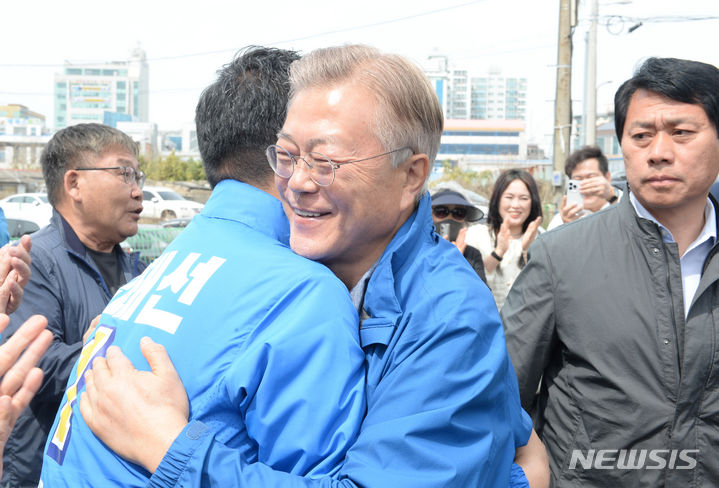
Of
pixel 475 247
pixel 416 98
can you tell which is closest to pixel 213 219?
pixel 416 98

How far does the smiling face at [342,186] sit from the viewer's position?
1.40m

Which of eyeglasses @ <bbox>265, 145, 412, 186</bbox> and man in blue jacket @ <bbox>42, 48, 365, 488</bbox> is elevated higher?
eyeglasses @ <bbox>265, 145, 412, 186</bbox>

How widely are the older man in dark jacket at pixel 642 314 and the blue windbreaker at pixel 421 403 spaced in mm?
1012

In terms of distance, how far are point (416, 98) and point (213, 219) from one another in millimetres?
546

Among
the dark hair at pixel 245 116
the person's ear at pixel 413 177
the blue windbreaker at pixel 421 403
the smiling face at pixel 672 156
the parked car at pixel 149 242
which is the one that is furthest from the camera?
the parked car at pixel 149 242

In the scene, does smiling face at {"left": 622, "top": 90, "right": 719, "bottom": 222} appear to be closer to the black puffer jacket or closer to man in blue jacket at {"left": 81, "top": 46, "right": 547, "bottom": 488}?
the black puffer jacket

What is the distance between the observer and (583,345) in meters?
2.27

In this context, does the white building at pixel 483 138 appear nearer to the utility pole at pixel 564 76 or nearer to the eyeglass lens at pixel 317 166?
the utility pole at pixel 564 76

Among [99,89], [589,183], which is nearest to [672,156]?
[589,183]

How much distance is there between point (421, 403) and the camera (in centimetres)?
116

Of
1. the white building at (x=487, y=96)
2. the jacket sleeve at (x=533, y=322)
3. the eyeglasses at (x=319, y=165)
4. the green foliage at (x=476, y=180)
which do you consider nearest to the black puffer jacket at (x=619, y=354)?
the jacket sleeve at (x=533, y=322)

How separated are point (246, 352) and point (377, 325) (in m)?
0.26

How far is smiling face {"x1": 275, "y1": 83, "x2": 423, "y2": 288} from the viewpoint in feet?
4.60

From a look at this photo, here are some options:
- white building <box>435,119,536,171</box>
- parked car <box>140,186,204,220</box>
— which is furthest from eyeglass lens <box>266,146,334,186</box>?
white building <box>435,119,536,171</box>
